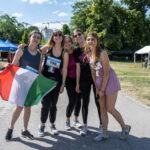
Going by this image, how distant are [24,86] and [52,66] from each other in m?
0.63

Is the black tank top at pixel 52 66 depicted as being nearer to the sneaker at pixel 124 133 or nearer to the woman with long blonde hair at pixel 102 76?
the woman with long blonde hair at pixel 102 76

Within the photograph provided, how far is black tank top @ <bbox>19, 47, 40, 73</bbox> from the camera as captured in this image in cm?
493

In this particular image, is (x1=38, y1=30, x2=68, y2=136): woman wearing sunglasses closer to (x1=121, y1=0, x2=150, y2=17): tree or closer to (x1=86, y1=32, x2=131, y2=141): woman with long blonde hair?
(x1=86, y1=32, x2=131, y2=141): woman with long blonde hair

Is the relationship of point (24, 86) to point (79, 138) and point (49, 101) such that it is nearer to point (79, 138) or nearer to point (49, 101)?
point (49, 101)

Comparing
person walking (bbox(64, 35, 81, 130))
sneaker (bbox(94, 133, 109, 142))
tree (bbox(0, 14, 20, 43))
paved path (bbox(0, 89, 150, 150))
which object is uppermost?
tree (bbox(0, 14, 20, 43))

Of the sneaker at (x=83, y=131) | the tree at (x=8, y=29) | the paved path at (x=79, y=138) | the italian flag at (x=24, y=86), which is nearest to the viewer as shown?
the paved path at (x=79, y=138)

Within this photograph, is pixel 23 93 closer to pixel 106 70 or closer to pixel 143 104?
pixel 106 70

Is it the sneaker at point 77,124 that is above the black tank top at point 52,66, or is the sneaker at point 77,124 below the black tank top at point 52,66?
below

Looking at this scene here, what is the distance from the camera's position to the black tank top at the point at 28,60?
16.2 ft

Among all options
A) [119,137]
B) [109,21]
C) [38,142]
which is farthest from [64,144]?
[109,21]

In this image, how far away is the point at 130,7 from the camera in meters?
62.3

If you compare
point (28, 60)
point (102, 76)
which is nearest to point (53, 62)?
point (28, 60)

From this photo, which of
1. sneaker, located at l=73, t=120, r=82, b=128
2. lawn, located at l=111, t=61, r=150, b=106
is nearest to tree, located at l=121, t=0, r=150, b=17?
lawn, located at l=111, t=61, r=150, b=106

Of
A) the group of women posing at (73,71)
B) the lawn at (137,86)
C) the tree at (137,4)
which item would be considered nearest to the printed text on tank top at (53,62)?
the group of women posing at (73,71)
